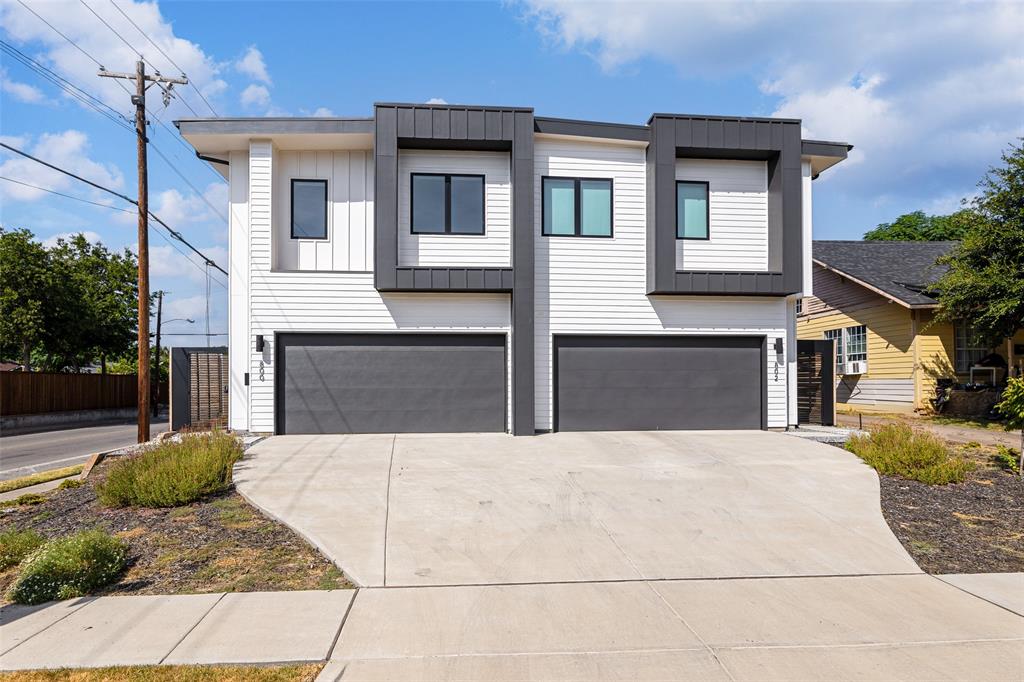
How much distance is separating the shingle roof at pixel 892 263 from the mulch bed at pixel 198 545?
1962cm

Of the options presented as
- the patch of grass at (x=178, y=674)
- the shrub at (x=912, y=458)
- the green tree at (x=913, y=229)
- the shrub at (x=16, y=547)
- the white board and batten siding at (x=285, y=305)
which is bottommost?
the patch of grass at (x=178, y=674)

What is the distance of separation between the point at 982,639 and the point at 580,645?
2.99 metres

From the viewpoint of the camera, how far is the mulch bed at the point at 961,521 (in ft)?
20.5

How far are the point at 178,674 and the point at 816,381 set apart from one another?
1509cm

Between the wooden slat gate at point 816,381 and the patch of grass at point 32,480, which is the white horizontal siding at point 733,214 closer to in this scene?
the wooden slat gate at point 816,381

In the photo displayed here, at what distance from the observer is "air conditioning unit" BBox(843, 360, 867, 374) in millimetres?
21719

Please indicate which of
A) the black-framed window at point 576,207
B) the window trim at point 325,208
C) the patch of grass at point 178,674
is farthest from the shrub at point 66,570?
the black-framed window at point 576,207

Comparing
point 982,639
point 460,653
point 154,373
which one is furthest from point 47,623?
point 154,373

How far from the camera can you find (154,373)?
39188 millimetres

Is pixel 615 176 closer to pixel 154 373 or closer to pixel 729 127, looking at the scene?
pixel 729 127

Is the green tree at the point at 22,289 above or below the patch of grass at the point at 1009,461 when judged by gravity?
above

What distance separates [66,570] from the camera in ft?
17.3

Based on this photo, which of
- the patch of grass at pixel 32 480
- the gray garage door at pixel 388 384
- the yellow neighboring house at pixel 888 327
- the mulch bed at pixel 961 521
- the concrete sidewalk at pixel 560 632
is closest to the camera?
the concrete sidewalk at pixel 560 632

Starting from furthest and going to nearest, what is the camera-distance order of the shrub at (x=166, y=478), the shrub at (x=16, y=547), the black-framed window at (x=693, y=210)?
1. the black-framed window at (x=693, y=210)
2. the shrub at (x=166, y=478)
3. the shrub at (x=16, y=547)
